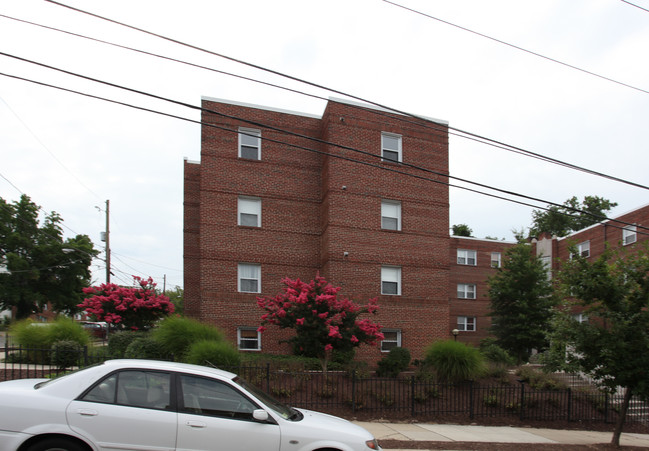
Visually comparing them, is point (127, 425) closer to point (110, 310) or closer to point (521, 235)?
point (110, 310)

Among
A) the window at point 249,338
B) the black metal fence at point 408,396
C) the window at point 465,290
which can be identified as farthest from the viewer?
the window at point 465,290

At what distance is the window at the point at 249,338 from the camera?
20.5 meters

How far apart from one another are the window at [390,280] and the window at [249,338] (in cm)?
548

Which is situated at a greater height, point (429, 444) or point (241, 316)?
point (241, 316)

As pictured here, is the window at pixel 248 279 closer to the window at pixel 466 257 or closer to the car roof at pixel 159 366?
the car roof at pixel 159 366

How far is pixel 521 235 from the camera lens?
33.8m

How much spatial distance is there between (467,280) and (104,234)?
23.0m

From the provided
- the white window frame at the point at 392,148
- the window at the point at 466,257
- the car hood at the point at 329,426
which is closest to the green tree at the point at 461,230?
the window at the point at 466,257

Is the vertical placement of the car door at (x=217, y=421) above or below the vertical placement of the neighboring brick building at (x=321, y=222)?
below

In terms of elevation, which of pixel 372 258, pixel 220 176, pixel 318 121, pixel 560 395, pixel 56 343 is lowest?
pixel 560 395

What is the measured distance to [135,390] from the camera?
575 cm

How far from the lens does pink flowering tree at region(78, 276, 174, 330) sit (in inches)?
709

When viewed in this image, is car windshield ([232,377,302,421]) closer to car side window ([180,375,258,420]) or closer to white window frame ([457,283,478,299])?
car side window ([180,375,258,420])

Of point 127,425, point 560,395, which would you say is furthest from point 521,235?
point 127,425
